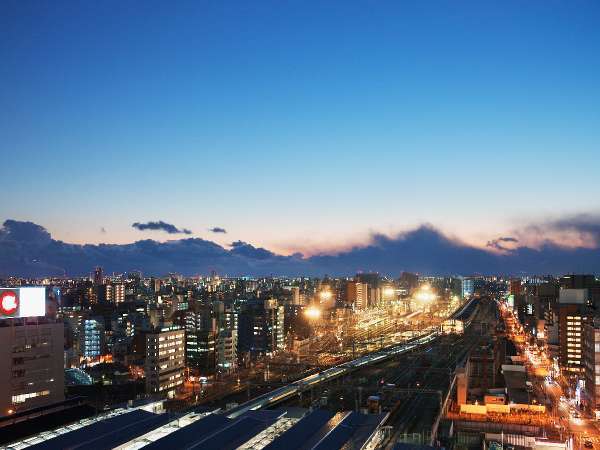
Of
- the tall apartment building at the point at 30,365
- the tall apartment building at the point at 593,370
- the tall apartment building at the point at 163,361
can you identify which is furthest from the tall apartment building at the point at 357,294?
the tall apartment building at the point at 30,365

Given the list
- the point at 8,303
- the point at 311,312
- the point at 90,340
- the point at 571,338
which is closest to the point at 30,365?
the point at 8,303

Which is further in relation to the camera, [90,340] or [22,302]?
[90,340]

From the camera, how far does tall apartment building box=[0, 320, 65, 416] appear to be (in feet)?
56.7

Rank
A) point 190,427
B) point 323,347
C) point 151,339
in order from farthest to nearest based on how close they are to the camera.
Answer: point 323,347, point 151,339, point 190,427

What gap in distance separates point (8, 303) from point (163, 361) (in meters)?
9.32

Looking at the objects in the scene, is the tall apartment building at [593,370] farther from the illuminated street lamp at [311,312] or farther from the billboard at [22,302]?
the illuminated street lamp at [311,312]

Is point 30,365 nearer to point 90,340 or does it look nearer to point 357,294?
point 90,340

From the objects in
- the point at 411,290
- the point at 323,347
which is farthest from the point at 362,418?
the point at 411,290

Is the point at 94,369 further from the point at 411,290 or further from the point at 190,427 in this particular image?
the point at 411,290

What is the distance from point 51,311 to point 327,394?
1072cm

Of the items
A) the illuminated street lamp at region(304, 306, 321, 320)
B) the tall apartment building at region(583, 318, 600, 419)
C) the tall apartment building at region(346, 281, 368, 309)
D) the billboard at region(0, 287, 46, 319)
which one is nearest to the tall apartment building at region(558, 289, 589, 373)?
the tall apartment building at region(583, 318, 600, 419)

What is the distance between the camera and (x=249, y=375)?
93.1ft

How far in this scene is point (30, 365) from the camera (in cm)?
1795

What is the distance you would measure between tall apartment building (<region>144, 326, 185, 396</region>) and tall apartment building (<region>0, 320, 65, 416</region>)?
5.98 meters
